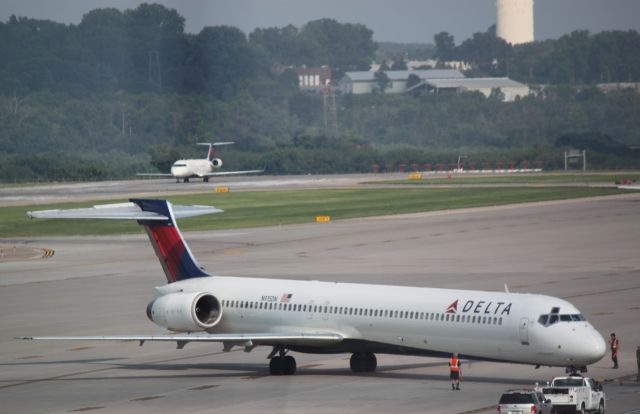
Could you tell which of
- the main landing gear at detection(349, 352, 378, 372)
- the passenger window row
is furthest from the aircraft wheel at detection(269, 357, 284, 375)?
the main landing gear at detection(349, 352, 378, 372)

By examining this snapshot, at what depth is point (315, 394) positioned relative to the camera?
37438mm

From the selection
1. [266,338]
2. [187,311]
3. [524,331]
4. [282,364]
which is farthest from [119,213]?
[524,331]

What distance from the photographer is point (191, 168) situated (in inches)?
6452

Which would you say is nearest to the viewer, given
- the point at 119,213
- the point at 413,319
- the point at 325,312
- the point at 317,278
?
the point at 413,319

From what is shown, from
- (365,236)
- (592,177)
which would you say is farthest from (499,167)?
(365,236)

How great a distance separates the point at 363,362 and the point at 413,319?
12.0 ft

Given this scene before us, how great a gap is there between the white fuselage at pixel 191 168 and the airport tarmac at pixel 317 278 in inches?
2387

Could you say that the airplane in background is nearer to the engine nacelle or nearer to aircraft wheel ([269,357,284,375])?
the engine nacelle

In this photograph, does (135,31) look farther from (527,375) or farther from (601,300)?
(527,375)

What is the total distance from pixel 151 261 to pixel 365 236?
17.7m

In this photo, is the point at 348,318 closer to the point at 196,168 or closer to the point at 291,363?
the point at 291,363

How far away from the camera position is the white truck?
32.0m

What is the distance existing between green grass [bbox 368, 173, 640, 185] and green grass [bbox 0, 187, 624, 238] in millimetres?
13950

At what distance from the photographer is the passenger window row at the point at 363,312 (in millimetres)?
36812
